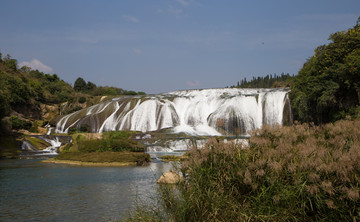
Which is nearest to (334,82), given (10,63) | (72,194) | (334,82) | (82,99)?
(334,82)

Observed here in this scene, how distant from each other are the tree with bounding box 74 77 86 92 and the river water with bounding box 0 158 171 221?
261ft

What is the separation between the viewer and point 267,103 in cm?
4566

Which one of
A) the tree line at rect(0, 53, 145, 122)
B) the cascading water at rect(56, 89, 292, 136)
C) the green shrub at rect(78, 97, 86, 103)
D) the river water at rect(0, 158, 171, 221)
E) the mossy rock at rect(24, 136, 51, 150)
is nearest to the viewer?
the river water at rect(0, 158, 171, 221)

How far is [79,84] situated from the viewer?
98.3 m

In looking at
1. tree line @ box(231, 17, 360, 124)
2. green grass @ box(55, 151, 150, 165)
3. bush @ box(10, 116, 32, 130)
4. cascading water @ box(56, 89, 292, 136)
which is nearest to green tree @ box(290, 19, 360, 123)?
tree line @ box(231, 17, 360, 124)

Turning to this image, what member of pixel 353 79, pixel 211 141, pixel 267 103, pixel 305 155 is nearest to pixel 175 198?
pixel 211 141

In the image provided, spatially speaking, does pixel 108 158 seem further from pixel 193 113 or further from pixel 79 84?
pixel 79 84

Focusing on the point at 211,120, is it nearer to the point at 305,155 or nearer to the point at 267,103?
the point at 267,103

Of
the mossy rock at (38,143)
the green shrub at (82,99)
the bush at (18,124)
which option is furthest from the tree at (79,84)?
the mossy rock at (38,143)

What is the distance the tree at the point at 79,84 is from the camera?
98.2m

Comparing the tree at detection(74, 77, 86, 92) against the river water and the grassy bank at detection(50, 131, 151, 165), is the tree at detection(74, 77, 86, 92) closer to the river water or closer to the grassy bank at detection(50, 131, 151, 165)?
the grassy bank at detection(50, 131, 151, 165)

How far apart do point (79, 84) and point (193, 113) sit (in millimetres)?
57838

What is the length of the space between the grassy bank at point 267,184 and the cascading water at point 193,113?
35.9 metres

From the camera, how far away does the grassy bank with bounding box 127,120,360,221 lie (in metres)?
6.05
